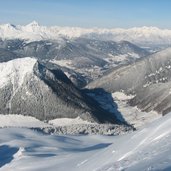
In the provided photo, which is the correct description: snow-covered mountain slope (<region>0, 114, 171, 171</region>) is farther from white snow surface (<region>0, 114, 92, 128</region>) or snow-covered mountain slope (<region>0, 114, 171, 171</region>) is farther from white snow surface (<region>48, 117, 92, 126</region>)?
white snow surface (<region>48, 117, 92, 126</region>)

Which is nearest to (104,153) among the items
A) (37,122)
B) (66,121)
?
(37,122)

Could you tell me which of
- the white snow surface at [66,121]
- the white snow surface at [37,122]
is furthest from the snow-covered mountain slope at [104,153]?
the white snow surface at [66,121]

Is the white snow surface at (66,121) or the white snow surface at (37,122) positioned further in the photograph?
the white snow surface at (66,121)

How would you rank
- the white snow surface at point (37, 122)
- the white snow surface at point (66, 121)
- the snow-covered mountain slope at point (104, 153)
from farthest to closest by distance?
the white snow surface at point (66, 121) < the white snow surface at point (37, 122) < the snow-covered mountain slope at point (104, 153)

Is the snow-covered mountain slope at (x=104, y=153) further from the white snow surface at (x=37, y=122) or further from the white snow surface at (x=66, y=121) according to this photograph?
the white snow surface at (x=66, y=121)

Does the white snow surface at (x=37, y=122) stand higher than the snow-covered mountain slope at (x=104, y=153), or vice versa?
the snow-covered mountain slope at (x=104, y=153)

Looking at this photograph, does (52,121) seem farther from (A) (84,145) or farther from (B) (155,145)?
(B) (155,145)

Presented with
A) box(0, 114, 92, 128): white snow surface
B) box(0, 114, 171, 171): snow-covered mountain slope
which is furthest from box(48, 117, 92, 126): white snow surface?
Answer: box(0, 114, 171, 171): snow-covered mountain slope

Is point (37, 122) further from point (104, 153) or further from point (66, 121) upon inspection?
point (104, 153)

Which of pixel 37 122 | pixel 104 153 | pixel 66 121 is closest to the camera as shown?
pixel 104 153
